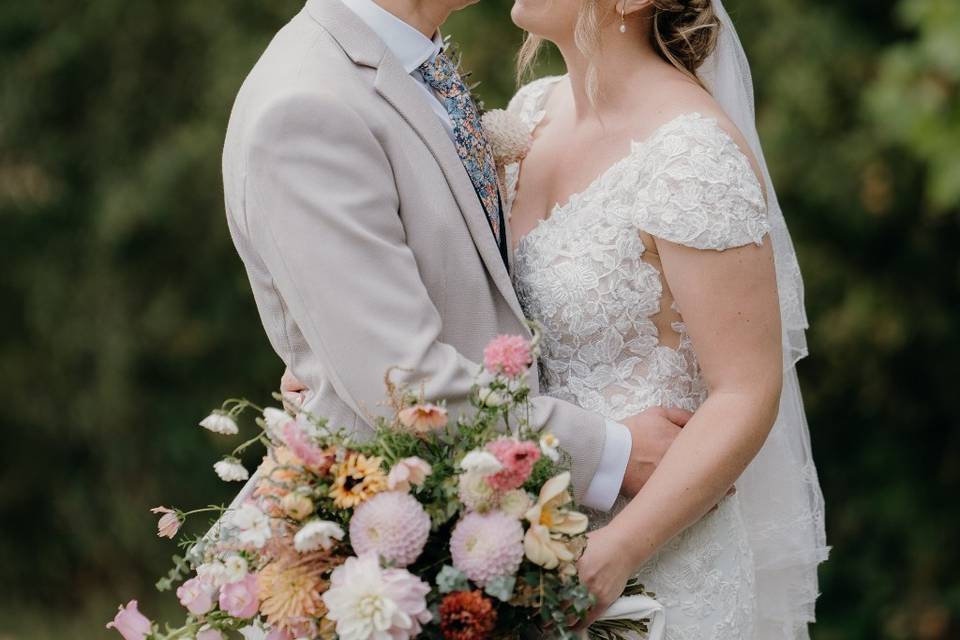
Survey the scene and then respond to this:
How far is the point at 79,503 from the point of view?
712 centimetres

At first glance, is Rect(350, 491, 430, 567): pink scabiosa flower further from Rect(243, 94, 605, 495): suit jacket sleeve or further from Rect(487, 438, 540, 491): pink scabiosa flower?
Rect(243, 94, 605, 495): suit jacket sleeve

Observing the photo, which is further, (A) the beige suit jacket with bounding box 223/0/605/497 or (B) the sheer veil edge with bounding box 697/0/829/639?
(B) the sheer veil edge with bounding box 697/0/829/639

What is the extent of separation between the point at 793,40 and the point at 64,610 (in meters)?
5.24

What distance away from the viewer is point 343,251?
2.05 meters

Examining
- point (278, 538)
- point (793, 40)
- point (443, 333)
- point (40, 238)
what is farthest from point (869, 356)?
point (40, 238)

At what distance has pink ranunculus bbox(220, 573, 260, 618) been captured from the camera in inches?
79.1

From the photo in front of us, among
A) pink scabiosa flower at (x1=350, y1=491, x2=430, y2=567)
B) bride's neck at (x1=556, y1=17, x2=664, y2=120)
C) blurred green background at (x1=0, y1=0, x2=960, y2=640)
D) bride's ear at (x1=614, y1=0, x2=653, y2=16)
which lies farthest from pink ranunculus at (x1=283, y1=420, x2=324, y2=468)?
blurred green background at (x1=0, y1=0, x2=960, y2=640)

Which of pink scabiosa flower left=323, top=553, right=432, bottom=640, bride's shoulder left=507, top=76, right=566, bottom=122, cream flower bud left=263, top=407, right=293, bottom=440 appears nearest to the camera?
pink scabiosa flower left=323, top=553, right=432, bottom=640

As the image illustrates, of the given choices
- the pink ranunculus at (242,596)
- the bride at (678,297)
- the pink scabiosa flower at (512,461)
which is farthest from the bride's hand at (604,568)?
the pink ranunculus at (242,596)

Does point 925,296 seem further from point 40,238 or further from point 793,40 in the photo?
point 40,238

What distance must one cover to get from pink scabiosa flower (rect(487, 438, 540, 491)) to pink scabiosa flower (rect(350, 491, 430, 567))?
13cm

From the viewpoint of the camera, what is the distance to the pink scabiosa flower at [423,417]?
6.23 feet

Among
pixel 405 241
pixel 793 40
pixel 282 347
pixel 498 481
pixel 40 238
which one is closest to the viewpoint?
pixel 498 481

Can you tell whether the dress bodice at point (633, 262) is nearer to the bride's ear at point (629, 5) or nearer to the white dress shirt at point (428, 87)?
the white dress shirt at point (428, 87)
